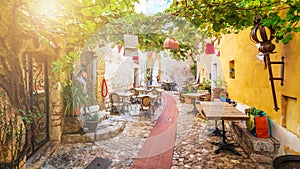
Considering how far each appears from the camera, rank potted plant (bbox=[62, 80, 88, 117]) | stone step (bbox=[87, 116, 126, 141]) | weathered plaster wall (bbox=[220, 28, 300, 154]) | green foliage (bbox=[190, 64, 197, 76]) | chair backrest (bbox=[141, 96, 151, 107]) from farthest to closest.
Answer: green foliage (bbox=[190, 64, 197, 76]) < chair backrest (bbox=[141, 96, 151, 107]) < stone step (bbox=[87, 116, 126, 141]) < potted plant (bbox=[62, 80, 88, 117]) < weathered plaster wall (bbox=[220, 28, 300, 154])

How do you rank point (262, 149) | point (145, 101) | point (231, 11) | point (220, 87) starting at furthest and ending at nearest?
point (220, 87) < point (145, 101) < point (262, 149) < point (231, 11)

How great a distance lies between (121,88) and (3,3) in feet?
19.4

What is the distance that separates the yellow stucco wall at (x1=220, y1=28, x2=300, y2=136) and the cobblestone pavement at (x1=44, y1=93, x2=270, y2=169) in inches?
37.5

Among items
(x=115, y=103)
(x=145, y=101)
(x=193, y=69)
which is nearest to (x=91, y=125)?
(x=145, y=101)

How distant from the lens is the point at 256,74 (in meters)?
3.37

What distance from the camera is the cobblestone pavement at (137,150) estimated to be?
266 centimetres

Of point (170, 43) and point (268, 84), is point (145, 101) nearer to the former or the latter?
point (170, 43)

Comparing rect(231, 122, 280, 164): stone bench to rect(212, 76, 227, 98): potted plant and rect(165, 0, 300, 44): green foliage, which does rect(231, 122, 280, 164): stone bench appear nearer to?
rect(165, 0, 300, 44): green foliage

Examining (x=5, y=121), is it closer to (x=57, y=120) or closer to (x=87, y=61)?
(x=57, y=120)

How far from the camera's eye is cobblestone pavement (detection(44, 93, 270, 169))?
2.66m

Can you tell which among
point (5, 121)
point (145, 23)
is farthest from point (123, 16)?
point (5, 121)

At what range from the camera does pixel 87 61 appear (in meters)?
4.95

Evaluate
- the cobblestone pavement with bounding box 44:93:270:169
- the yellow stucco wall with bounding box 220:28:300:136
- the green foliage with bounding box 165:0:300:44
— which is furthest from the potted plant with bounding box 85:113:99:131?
the yellow stucco wall with bounding box 220:28:300:136

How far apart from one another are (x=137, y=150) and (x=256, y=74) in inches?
108
